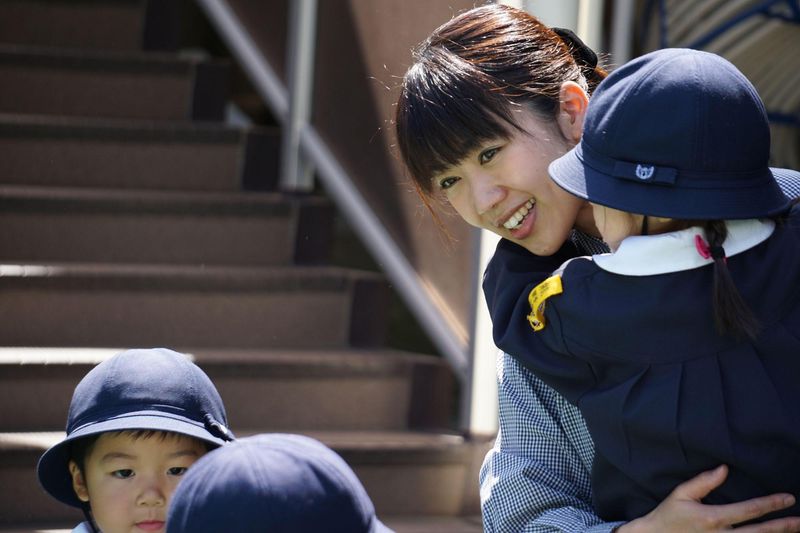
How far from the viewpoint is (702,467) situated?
145 centimetres

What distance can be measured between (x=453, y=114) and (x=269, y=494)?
0.75 meters

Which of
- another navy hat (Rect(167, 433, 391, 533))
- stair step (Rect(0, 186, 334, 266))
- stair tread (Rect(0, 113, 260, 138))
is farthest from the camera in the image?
stair tread (Rect(0, 113, 260, 138))

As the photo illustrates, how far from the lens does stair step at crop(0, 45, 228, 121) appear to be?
462 centimetres

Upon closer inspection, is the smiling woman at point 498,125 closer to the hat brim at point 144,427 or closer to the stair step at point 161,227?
the hat brim at point 144,427

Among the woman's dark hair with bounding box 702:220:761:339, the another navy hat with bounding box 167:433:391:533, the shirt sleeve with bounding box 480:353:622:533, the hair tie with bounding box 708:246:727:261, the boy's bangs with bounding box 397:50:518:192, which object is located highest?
the boy's bangs with bounding box 397:50:518:192

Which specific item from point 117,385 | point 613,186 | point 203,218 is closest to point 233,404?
point 203,218

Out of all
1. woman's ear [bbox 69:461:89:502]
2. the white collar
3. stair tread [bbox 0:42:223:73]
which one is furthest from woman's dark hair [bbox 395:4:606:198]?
stair tread [bbox 0:42:223:73]

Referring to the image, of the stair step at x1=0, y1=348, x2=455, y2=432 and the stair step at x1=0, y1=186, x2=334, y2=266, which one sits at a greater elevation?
the stair step at x1=0, y1=186, x2=334, y2=266

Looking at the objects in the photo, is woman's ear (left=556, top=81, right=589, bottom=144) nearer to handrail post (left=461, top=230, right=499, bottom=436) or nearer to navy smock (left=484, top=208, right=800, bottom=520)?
navy smock (left=484, top=208, right=800, bottom=520)

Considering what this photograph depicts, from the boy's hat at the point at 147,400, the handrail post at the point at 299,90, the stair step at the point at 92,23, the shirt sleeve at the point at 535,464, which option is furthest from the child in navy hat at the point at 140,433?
the stair step at the point at 92,23

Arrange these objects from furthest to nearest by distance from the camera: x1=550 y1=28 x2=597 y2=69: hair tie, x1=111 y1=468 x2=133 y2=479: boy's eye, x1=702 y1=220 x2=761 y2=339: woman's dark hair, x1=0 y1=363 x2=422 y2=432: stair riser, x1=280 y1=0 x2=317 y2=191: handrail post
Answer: x1=280 y1=0 x2=317 y2=191: handrail post
x1=0 y1=363 x2=422 y2=432: stair riser
x1=111 y1=468 x2=133 y2=479: boy's eye
x1=550 y1=28 x2=597 y2=69: hair tie
x1=702 y1=220 x2=761 y2=339: woman's dark hair

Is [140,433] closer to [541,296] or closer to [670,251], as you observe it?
[541,296]

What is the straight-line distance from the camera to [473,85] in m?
1.72

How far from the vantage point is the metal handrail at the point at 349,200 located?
3.75 m
